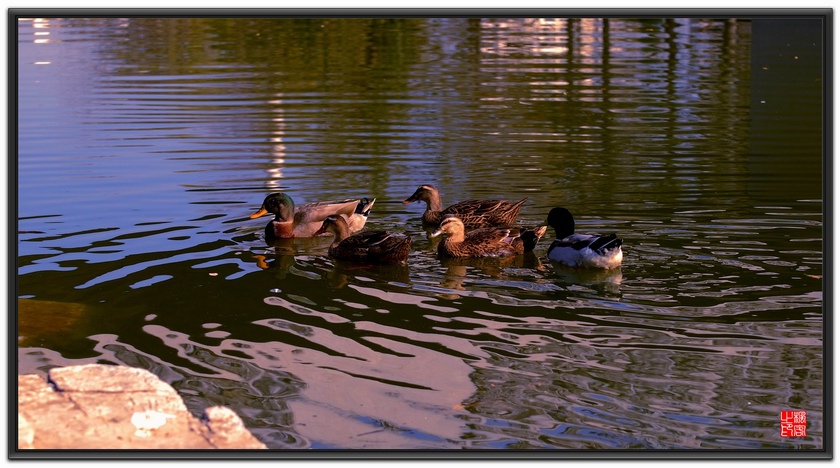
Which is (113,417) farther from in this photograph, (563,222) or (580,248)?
(563,222)

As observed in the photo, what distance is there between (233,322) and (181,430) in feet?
11.5

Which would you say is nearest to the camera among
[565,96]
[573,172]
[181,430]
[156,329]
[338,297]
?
[181,430]

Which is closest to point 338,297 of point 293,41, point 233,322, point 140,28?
point 233,322

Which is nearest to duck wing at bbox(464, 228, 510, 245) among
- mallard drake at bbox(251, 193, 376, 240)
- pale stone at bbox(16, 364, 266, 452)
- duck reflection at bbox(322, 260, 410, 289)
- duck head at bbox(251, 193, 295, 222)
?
duck reflection at bbox(322, 260, 410, 289)

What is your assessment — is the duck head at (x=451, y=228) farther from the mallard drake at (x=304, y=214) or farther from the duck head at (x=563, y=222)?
the mallard drake at (x=304, y=214)

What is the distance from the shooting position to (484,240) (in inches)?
480

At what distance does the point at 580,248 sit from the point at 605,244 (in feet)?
1.24

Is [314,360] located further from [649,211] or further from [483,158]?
[483,158]

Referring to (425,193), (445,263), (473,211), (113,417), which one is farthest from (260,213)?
(113,417)

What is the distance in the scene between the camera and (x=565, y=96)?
73.8 feet

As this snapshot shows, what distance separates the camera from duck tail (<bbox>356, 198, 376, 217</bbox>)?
1362 cm

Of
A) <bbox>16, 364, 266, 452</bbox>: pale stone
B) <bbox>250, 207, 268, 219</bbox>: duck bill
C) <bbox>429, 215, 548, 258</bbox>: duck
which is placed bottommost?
<bbox>429, 215, 548, 258</bbox>: duck

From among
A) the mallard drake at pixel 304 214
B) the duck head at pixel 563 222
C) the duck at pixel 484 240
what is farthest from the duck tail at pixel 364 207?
the duck head at pixel 563 222

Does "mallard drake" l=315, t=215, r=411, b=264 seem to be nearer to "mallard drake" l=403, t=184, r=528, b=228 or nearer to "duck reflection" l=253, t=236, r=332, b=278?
"duck reflection" l=253, t=236, r=332, b=278
